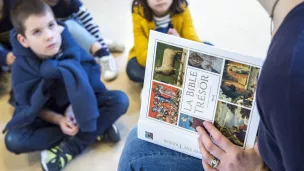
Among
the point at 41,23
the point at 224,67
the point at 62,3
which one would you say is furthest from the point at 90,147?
the point at 224,67

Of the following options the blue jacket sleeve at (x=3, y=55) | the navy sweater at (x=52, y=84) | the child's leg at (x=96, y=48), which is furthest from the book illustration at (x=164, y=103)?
the blue jacket sleeve at (x=3, y=55)

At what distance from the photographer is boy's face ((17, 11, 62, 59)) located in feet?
4.13

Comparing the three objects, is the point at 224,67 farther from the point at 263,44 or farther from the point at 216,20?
the point at 216,20

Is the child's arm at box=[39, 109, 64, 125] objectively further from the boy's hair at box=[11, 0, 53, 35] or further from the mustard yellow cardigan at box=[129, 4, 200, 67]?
the mustard yellow cardigan at box=[129, 4, 200, 67]

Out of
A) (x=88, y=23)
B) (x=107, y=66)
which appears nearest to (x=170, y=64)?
(x=107, y=66)

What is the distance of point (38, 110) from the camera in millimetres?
1318

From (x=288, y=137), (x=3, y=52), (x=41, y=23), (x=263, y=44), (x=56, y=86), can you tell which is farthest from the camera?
(x=263, y=44)

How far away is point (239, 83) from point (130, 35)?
46.0 inches

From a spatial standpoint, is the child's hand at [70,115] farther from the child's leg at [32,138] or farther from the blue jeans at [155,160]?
the blue jeans at [155,160]

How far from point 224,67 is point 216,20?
124 centimetres

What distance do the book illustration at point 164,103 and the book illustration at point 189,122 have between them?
1 centimetres

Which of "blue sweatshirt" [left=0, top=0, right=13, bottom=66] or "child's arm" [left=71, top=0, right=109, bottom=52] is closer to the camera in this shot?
"blue sweatshirt" [left=0, top=0, right=13, bottom=66]

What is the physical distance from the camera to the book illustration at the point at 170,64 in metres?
0.81

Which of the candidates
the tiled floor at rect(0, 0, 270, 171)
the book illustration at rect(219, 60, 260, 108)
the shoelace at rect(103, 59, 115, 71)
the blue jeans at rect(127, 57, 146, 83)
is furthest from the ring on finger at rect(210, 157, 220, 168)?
the shoelace at rect(103, 59, 115, 71)
